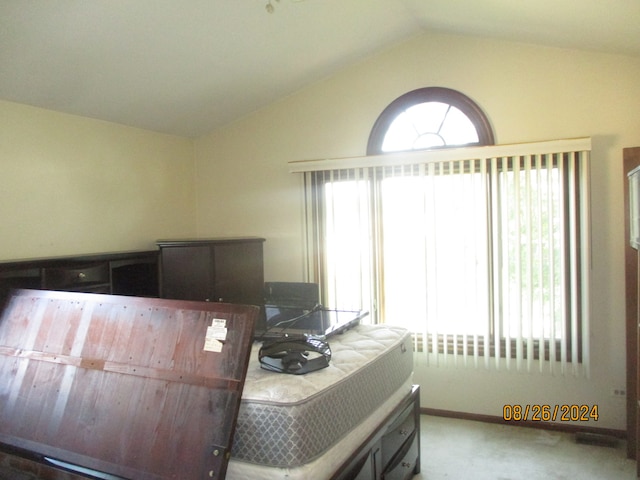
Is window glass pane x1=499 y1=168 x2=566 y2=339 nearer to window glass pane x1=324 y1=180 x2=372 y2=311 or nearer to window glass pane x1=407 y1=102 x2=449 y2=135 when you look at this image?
window glass pane x1=407 y1=102 x2=449 y2=135

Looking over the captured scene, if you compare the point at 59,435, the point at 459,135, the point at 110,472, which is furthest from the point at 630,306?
the point at 59,435

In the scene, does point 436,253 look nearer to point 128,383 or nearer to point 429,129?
point 429,129

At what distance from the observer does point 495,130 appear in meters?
3.30

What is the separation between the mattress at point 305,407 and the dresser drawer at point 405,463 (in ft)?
1.15

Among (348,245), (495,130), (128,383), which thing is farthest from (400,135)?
(128,383)

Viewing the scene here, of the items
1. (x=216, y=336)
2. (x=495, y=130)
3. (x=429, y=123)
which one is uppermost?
(x=429, y=123)

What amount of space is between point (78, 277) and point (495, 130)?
9.79ft

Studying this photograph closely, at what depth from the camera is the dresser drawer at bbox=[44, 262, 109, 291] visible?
8.45ft

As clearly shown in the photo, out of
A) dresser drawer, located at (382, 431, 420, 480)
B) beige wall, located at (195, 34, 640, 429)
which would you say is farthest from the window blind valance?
dresser drawer, located at (382, 431, 420, 480)

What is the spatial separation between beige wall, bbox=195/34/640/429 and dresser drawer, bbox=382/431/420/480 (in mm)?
989

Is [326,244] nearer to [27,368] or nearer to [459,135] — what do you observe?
[459,135]

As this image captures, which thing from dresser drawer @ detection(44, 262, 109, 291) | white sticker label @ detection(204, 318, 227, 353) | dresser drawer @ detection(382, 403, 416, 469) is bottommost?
dresser drawer @ detection(382, 403, 416, 469)

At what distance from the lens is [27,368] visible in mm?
1984

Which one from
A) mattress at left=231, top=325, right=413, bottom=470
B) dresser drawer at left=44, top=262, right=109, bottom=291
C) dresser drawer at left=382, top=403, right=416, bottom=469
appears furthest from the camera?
dresser drawer at left=44, top=262, right=109, bottom=291
